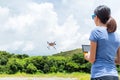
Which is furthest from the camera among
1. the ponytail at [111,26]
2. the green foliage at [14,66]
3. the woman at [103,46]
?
the green foliage at [14,66]

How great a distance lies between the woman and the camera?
451cm

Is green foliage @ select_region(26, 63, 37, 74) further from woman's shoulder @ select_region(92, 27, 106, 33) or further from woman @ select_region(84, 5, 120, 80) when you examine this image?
woman's shoulder @ select_region(92, 27, 106, 33)

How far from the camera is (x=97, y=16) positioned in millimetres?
4762

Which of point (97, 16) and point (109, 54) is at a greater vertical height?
point (97, 16)

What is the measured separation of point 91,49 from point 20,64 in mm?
14887

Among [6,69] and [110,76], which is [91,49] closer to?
[110,76]

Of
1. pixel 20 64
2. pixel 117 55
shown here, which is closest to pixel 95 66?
pixel 117 55

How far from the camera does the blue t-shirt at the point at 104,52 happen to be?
14.8 feet

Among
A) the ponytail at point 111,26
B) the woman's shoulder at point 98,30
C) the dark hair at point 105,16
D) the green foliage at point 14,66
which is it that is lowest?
the woman's shoulder at point 98,30

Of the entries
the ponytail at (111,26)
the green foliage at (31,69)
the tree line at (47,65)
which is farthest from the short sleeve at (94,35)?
the green foliage at (31,69)

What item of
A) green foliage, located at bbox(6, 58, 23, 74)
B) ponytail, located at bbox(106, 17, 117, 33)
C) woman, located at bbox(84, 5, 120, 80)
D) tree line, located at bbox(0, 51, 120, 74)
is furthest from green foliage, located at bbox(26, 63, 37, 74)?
ponytail, located at bbox(106, 17, 117, 33)

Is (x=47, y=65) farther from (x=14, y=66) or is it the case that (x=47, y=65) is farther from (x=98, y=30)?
(x=98, y=30)

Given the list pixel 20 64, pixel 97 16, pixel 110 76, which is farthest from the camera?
pixel 20 64

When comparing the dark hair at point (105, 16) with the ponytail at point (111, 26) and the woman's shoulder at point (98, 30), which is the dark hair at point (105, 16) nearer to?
the ponytail at point (111, 26)
